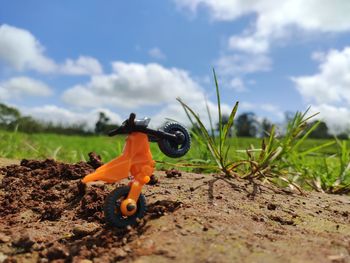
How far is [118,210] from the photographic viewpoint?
1705mm

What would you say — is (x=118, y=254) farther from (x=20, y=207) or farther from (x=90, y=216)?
(x=20, y=207)

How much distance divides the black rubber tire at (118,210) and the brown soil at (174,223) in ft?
0.12

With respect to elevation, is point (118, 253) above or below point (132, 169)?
below

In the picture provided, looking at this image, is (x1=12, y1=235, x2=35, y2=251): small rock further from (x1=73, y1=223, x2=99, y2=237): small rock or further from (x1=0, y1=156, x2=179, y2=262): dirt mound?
(x1=73, y1=223, x2=99, y2=237): small rock

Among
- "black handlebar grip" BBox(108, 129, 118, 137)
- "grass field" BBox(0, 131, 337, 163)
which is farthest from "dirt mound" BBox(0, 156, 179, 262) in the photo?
"grass field" BBox(0, 131, 337, 163)

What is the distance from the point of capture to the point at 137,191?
1734 mm

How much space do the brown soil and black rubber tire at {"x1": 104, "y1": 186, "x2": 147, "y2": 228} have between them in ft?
0.12

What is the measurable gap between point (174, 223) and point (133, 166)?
0.28 meters

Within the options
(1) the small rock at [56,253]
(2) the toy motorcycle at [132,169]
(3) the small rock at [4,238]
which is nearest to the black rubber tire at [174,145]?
(2) the toy motorcycle at [132,169]

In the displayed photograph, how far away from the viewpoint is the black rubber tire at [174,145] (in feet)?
5.94

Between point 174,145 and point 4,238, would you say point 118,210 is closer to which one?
point 174,145

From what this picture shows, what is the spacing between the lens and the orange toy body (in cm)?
168

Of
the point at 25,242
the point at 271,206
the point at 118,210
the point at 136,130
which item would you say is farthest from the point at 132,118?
the point at 271,206

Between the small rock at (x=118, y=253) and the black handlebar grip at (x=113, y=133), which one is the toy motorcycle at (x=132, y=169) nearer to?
the black handlebar grip at (x=113, y=133)
